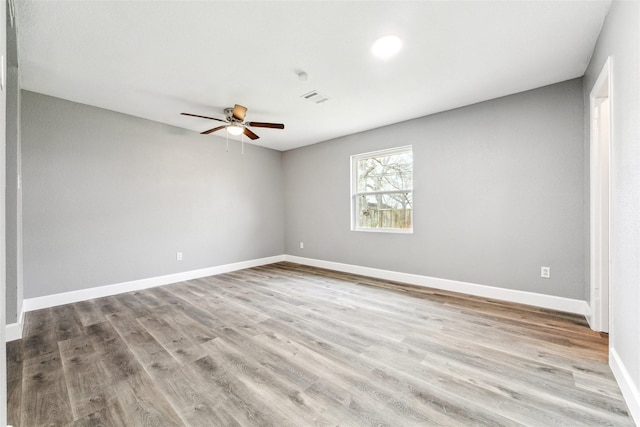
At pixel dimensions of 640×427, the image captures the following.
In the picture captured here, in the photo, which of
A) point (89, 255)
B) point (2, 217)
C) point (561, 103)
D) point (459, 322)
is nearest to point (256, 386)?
point (2, 217)

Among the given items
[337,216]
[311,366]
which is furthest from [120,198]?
[311,366]

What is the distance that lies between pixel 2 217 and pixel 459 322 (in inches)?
128

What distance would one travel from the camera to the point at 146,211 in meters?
4.00

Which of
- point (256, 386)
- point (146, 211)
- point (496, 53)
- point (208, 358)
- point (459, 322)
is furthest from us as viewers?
point (146, 211)

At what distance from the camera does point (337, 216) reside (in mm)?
5070

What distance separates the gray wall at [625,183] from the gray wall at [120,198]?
493 centimetres

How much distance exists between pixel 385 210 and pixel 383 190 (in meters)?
0.34

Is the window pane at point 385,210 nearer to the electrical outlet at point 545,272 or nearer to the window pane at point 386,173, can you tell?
the window pane at point 386,173

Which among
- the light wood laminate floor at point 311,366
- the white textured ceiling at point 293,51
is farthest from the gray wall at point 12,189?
the light wood laminate floor at point 311,366

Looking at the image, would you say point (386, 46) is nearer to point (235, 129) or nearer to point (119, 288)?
point (235, 129)

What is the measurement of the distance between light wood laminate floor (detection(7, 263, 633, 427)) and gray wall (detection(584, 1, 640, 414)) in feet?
1.26

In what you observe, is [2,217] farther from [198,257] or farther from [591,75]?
[591,75]

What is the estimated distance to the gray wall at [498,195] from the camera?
9.41 ft

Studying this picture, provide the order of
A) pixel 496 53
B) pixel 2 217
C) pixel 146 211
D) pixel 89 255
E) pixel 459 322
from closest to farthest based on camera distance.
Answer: pixel 2 217, pixel 496 53, pixel 459 322, pixel 89 255, pixel 146 211
